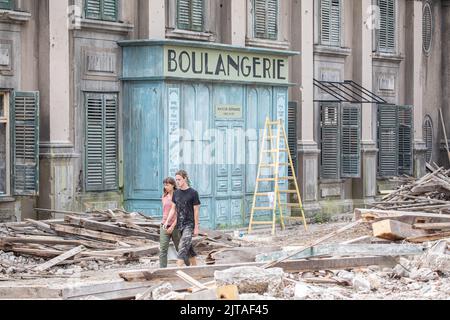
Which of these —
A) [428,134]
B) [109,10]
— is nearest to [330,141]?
[428,134]

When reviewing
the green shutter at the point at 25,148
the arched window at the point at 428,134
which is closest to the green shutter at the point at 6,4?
the green shutter at the point at 25,148

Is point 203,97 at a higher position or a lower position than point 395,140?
higher

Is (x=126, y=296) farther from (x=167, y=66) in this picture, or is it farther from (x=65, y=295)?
(x=167, y=66)

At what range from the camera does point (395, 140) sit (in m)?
33.6

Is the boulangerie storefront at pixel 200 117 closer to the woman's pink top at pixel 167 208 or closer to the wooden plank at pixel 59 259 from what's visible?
the wooden plank at pixel 59 259

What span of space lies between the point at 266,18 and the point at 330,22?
2.68 meters

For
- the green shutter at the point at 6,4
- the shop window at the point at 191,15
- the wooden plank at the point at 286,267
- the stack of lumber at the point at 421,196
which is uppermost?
the shop window at the point at 191,15

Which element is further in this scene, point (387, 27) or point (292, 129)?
point (387, 27)

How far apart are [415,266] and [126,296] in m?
4.24

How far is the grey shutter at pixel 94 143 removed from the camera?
2430cm

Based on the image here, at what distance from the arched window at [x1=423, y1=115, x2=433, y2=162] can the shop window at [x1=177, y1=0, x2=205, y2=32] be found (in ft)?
36.1

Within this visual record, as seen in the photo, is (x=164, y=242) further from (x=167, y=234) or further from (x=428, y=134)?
(x=428, y=134)
